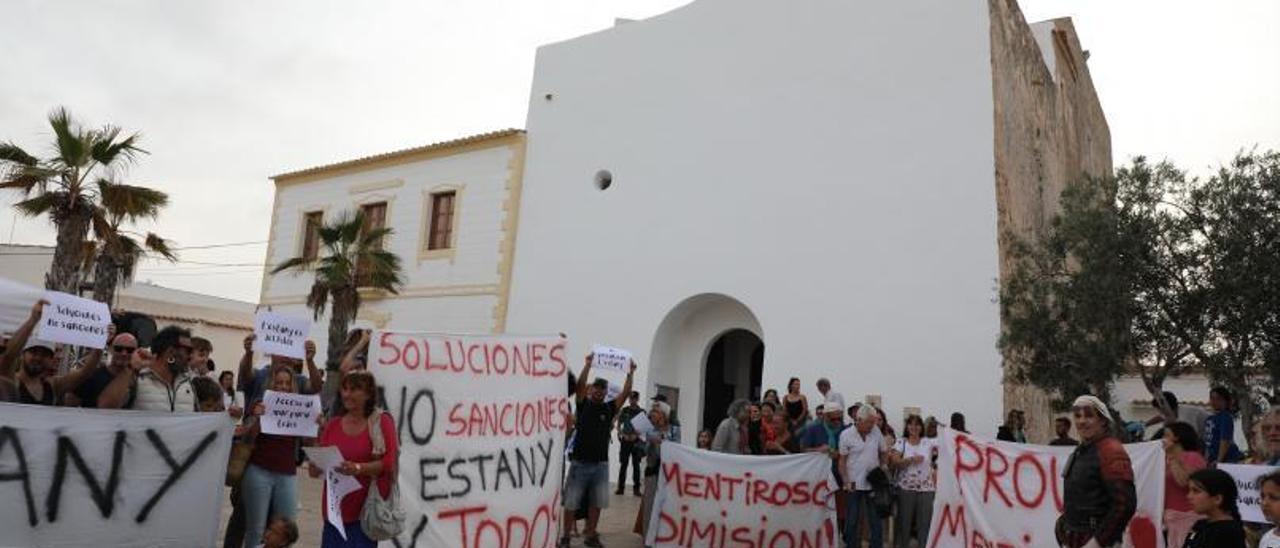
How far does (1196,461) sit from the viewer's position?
6.07 metres

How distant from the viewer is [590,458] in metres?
8.32

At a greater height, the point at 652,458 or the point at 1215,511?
the point at 1215,511

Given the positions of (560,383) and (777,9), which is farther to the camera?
(777,9)

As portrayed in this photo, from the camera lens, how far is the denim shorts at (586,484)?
27.3 ft

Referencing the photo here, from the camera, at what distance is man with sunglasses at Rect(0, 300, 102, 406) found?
18.4 ft

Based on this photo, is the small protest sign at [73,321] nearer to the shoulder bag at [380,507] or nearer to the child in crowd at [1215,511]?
the shoulder bag at [380,507]

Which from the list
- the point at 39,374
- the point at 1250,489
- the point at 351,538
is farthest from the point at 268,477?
the point at 1250,489

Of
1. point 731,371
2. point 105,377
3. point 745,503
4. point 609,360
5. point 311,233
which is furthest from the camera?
point 311,233

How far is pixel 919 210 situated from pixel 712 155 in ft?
12.6

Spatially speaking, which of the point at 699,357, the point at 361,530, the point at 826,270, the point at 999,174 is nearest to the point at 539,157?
the point at 699,357

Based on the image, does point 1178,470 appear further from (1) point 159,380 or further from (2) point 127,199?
(2) point 127,199

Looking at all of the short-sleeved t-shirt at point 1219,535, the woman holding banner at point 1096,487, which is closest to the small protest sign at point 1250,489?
the woman holding banner at point 1096,487

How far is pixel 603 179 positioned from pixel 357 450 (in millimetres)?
12583

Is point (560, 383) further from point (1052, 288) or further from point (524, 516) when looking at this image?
point (1052, 288)
